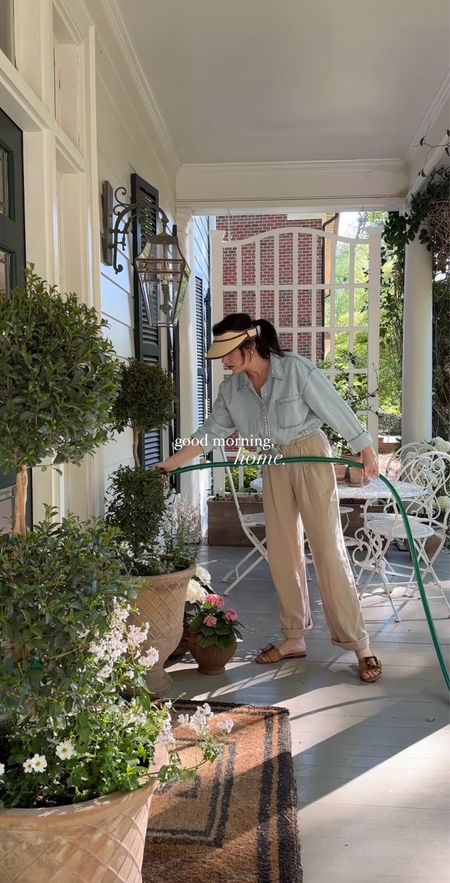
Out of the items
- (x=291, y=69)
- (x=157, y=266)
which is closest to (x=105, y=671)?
(x=157, y=266)

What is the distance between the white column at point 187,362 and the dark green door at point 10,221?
144 inches

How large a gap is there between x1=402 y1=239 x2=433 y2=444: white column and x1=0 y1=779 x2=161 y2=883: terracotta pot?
4841 mm

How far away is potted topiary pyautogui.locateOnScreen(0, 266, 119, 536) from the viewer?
129 centimetres

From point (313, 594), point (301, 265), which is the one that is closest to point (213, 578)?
point (313, 594)

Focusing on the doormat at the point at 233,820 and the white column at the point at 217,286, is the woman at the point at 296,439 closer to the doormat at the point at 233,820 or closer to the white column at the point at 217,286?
the doormat at the point at 233,820

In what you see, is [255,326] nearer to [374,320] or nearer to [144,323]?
[144,323]

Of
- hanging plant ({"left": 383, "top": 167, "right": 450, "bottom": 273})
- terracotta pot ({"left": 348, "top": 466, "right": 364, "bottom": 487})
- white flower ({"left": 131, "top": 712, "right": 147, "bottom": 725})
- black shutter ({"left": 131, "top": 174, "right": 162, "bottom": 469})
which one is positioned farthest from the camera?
hanging plant ({"left": 383, "top": 167, "right": 450, "bottom": 273})

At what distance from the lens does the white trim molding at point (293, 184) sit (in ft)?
19.0

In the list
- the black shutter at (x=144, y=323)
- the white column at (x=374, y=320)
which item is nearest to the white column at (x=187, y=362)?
the black shutter at (x=144, y=323)

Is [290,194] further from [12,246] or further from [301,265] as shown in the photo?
[301,265]

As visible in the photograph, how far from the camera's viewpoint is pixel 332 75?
4086 mm

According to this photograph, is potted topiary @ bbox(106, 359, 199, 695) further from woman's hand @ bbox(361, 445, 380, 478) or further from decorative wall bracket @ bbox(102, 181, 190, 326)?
woman's hand @ bbox(361, 445, 380, 478)

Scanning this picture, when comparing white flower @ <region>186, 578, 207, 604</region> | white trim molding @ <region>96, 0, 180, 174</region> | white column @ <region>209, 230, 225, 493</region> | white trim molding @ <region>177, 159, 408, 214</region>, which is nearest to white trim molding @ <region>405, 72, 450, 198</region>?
white trim molding @ <region>177, 159, 408, 214</region>

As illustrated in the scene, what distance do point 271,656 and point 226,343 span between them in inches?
58.0
